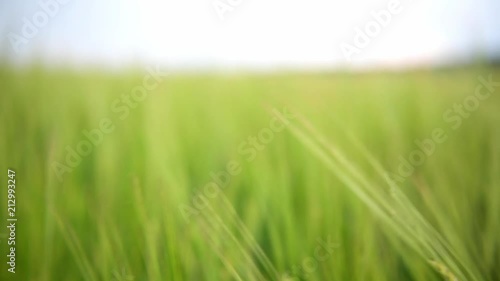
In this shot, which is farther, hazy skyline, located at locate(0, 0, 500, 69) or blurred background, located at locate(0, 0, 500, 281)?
hazy skyline, located at locate(0, 0, 500, 69)

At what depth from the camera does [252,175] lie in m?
0.79

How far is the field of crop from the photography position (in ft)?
2.40

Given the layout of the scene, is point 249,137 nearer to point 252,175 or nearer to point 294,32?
point 252,175

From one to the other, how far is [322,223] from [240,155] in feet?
0.67

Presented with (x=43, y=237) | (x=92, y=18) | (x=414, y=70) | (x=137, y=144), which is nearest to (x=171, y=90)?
(x=137, y=144)

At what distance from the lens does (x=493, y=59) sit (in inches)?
33.2

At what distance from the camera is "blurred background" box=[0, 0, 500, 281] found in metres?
0.74

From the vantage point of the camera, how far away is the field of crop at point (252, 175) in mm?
731

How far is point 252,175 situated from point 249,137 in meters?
0.08

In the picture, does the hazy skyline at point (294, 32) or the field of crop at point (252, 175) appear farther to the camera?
the hazy skyline at point (294, 32)

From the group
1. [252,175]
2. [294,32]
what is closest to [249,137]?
[252,175]

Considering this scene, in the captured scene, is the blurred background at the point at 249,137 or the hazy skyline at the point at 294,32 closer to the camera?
the blurred background at the point at 249,137

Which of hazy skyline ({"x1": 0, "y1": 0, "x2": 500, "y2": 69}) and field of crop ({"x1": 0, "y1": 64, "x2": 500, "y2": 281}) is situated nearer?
field of crop ({"x1": 0, "y1": 64, "x2": 500, "y2": 281})

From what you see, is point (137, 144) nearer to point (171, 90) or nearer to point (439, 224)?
point (171, 90)
